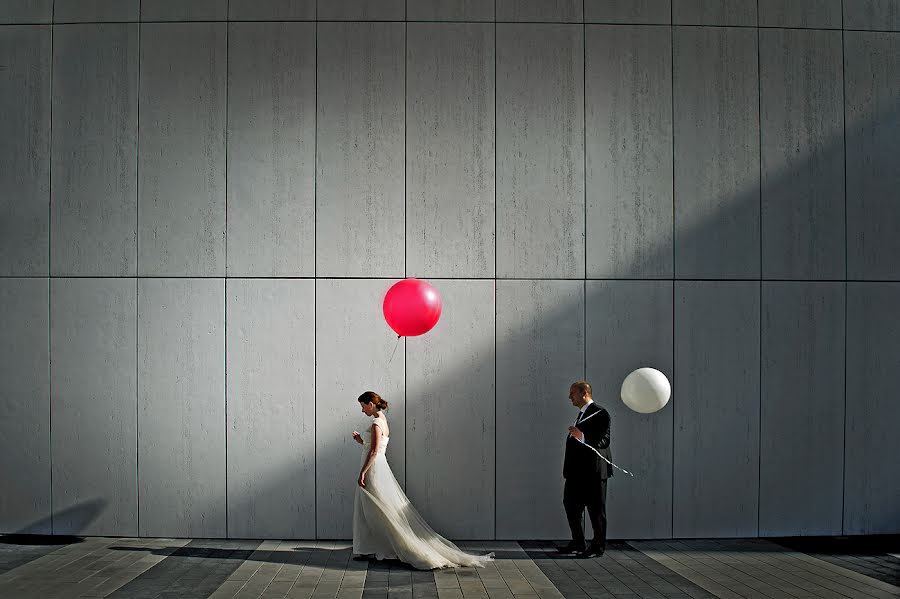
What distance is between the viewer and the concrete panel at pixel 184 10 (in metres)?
9.49

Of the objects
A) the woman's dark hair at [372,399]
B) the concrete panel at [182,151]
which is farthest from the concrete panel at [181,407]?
the woman's dark hair at [372,399]

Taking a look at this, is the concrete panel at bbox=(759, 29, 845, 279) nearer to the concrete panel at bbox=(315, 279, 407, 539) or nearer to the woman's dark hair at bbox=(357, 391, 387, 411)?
the concrete panel at bbox=(315, 279, 407, 539)

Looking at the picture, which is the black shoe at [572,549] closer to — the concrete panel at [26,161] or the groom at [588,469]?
the groom at [588,469]

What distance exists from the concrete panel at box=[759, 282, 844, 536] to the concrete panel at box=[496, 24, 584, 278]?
2.45 meters

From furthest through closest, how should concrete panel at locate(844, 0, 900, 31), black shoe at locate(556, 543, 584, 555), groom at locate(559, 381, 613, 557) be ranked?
concrete panel at locate(844, 0, 900, 31) < black shoe at locate(556, 543, 584, 555) < groom at locate(559, 381, 613, 557)

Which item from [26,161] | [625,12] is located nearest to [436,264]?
[625,12]

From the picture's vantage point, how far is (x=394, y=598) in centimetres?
684

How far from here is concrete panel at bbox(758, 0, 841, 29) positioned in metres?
9.69

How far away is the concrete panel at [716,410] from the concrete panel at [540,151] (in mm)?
1509

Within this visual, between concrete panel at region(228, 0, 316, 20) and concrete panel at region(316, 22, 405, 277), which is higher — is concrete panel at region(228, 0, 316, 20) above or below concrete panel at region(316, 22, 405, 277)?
above

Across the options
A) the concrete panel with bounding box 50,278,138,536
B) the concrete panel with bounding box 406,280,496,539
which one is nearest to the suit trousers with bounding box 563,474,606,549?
the concrete panel with bounding box 406,280,496,539

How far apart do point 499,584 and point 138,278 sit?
5.29 metres

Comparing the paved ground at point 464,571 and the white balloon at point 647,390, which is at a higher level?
the white balloon at point 647,390

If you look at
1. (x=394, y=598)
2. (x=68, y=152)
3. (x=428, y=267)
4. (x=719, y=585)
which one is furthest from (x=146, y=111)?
(x=719, y=585)
